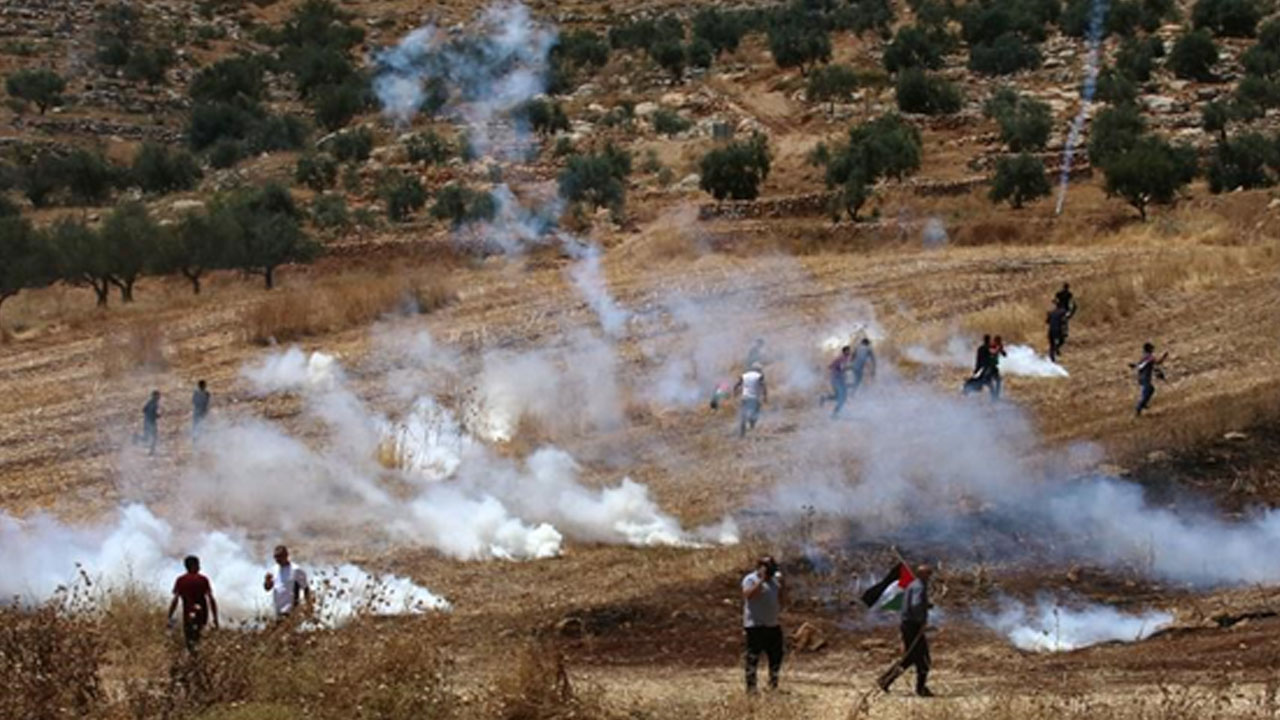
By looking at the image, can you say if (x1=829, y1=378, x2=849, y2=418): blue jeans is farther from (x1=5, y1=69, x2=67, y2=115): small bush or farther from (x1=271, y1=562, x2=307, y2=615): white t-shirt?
(x1=5, y1=69, x2=67, y2=115): small bush

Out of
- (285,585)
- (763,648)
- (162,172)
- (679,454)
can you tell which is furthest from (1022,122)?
(285,585)

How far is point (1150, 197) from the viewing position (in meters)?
40.7

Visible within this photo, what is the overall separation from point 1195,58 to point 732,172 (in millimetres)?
20069

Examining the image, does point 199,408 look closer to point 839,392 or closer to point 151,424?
point 151,424

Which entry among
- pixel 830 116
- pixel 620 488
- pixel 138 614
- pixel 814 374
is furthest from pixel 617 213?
pixel 138 614

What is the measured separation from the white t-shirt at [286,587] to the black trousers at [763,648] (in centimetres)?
424

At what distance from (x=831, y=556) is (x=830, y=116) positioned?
131ft

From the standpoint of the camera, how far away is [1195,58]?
2244 inches

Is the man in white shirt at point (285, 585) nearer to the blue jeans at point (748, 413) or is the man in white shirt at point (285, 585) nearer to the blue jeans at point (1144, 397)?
the blue jeans at point (748, 413)

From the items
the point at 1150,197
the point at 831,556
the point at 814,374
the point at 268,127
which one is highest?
the point at 831,556

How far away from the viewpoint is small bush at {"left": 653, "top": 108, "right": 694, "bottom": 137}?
58.5 metres

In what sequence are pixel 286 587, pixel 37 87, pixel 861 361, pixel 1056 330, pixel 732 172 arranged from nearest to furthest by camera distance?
pixel 286 587 → pixel 861 361 → pixel 1056 330 → pixel 732 172 → pixel 37 87

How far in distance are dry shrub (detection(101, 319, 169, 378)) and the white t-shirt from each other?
1887 centimetres

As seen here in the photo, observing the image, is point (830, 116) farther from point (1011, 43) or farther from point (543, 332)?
point (543, 332)
